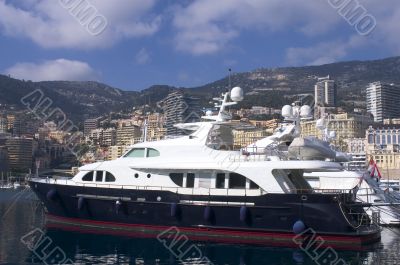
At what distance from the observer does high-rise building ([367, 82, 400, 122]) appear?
173500 millimetres

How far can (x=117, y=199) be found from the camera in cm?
1833

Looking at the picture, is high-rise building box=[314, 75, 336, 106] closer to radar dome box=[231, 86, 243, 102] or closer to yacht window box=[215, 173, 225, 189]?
radar dome box=[231, 86, 243, 102]

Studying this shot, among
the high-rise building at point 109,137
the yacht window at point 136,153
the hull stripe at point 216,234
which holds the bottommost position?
the hull stripe at point 216,234

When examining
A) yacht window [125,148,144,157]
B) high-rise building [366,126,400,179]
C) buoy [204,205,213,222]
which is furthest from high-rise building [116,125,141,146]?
buoy [204,205,213,222]

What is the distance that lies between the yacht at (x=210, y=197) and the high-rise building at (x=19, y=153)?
117472 millimetres

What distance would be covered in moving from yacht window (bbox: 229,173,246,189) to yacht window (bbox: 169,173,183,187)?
188 centimetres

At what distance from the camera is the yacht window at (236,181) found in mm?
17422

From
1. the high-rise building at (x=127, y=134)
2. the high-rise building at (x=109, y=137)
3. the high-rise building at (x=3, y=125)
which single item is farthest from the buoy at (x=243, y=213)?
the high-rise building at (x=3, y=125)

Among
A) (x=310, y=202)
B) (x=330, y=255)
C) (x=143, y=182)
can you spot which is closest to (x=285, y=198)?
(x=310, y=202)

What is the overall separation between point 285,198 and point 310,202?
2.69 feet

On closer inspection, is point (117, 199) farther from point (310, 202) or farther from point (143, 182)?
point (310, 202)

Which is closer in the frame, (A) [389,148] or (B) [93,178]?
(B) [93,178]

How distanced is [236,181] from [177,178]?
2239 millimetres

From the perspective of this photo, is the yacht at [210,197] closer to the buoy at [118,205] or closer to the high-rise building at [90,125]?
the buoy at [118,205]
